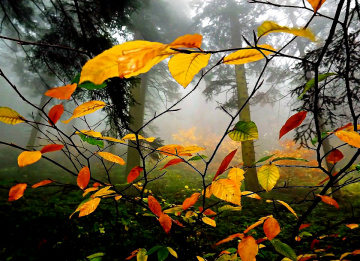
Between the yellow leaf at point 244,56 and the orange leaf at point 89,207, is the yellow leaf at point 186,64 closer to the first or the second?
the yellow leaf at point 244,56

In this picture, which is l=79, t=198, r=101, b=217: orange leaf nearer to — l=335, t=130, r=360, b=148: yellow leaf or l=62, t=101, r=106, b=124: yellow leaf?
l=62, t=101, r=106, b=124: yellow leaf

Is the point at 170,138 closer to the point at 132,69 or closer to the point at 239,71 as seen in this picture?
the point at 239,71

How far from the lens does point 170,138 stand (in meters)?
30.6

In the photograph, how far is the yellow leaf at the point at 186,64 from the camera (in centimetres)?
44

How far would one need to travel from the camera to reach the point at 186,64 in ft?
1.50

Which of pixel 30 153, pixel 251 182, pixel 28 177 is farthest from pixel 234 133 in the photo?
pixel 28 177

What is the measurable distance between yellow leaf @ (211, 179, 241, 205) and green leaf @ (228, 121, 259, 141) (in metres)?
0.19

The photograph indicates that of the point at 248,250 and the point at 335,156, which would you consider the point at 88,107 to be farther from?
the point at 335,156

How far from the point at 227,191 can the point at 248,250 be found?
0.37m

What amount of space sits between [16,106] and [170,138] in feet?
85.7

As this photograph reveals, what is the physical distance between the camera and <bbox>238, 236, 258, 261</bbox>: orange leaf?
849mm

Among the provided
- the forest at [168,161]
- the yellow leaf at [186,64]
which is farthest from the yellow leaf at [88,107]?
the yellow leaf at [186,64]

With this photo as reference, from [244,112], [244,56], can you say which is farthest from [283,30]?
[244,112]

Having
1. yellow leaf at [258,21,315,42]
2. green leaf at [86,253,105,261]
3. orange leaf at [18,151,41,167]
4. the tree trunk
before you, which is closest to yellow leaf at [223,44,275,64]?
yellow leaf at [258,21,315,42]
